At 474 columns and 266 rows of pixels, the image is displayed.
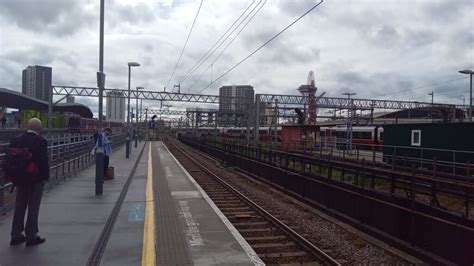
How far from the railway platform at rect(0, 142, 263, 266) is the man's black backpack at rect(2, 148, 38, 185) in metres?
1.01

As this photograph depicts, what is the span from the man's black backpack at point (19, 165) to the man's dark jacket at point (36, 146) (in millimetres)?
74

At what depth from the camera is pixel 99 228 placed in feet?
26.7

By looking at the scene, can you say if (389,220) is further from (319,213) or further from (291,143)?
(291,143)

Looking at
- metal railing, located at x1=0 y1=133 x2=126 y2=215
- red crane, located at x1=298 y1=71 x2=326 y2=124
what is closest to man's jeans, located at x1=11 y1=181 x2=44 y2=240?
metal railing, located at x1=0 y1=133 x2=126 y2=215

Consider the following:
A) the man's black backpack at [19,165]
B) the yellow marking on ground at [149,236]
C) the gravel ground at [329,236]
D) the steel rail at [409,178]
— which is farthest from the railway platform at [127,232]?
the steel rail at [409,178]

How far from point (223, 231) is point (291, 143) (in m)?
31.7

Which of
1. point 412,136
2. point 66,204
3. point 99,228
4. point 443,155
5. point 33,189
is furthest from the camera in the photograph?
point 412,136

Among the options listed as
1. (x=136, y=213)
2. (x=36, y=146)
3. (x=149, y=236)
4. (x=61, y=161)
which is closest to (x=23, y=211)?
(x=36, y=146)

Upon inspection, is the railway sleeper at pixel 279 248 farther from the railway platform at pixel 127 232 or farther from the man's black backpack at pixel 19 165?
the man's black backpack at pixel 19 165

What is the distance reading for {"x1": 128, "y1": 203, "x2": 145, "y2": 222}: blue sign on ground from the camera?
31.3ft

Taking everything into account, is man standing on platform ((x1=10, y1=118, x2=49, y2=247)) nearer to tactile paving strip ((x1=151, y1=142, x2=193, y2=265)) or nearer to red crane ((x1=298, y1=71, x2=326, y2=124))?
tactile paving strip ((x1=151, y1=142, x2=193, y2=265))

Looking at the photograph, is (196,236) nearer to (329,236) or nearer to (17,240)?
(329,236)

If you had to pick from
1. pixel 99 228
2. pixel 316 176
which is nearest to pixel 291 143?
pixel 316 176

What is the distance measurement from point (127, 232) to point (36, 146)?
238 centimetres
